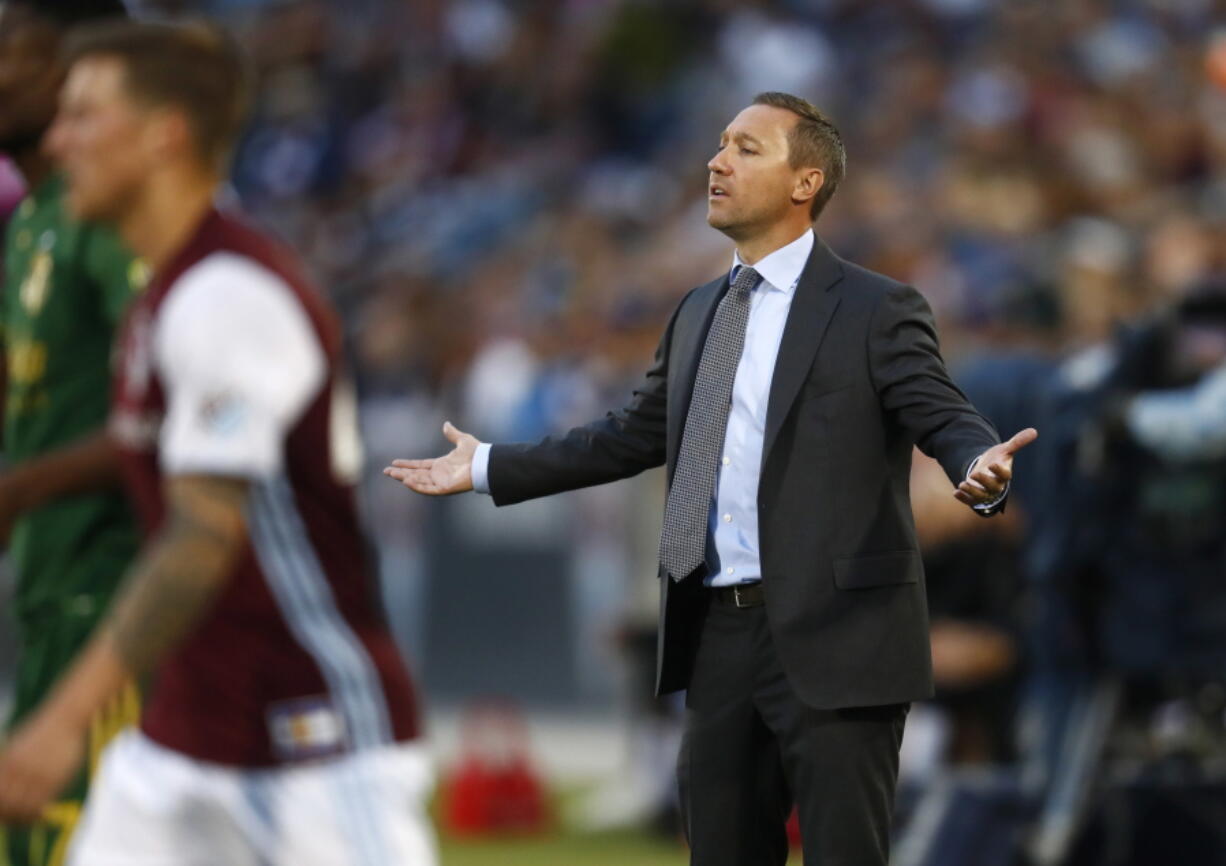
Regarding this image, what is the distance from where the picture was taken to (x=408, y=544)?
13.5 metres

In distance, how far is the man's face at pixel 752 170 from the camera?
3.55 meters

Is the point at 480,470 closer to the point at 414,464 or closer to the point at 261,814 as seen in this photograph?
the point at 414,464

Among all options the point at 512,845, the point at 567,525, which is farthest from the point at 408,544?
the point at 512,845

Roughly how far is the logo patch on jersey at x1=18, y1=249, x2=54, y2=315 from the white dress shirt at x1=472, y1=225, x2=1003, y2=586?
7.35 ft

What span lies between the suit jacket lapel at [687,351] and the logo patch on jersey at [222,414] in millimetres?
748

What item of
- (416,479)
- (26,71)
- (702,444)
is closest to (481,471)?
(416,479)

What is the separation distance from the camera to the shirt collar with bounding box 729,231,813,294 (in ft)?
12.2

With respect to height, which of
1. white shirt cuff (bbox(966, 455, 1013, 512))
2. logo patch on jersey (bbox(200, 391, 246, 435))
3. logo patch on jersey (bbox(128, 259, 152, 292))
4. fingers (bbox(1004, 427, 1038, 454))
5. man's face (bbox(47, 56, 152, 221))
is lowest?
white shirt cuff (bbox(966, 455, 1013, 512))

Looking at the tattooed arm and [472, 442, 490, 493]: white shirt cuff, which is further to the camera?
[472, 442, 490, 493]: white shirt cuff

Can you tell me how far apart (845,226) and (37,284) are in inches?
323

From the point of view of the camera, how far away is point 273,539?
13.4 feet

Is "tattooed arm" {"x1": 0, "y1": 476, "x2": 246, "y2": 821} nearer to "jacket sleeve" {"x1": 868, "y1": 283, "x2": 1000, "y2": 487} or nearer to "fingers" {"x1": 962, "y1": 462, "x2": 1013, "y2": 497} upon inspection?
"jacket sleeve" {"x1": 868, "y1": 283, "x2": 1000, "y2": 487}

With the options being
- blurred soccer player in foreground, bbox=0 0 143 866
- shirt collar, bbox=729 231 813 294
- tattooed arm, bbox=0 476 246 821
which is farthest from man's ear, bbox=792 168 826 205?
blurred soccer player in foreground, bbox=0 0 143 866

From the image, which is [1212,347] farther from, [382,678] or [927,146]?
[927,146]
